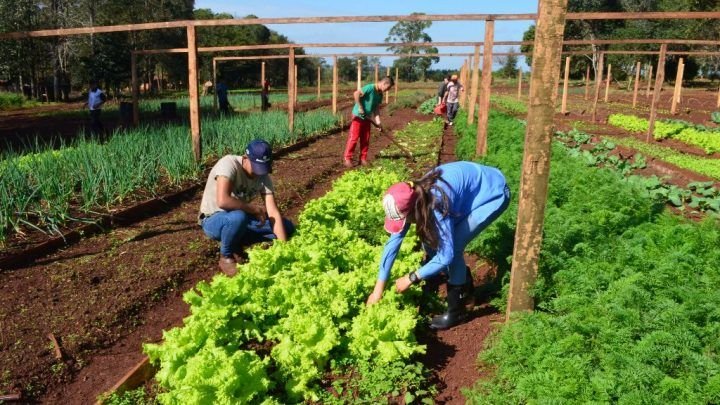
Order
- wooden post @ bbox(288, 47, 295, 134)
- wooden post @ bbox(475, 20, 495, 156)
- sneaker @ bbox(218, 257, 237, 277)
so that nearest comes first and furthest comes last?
sneaker @ bbox(218, 257, 237, 277)
wooden post @ bbox(475, 20, 495, 156)
wooden post @ bbox(288, 47, 295, 134)

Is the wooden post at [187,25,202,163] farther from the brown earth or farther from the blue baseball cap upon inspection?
the blue baseball cap

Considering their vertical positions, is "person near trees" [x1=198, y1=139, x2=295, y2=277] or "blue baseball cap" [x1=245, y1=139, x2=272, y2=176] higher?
"blue baseball cap" [x1=245, y1=139, x2=272, y2=176]

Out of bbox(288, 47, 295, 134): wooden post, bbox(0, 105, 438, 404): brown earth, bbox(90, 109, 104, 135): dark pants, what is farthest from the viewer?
bbox(90, 109, 104, 135): dark pants

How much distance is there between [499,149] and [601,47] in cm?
4466

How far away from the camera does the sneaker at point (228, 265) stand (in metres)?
5.06

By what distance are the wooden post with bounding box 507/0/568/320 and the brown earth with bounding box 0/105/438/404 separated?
9.01 ft

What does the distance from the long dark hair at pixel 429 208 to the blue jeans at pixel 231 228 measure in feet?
6.61

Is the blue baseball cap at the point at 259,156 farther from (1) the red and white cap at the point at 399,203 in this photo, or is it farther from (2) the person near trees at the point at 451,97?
(2) the person near trees at the point at 451,97

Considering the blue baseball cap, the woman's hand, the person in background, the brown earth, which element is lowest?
the brown earth

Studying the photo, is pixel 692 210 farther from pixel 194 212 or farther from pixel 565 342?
pixel 194 212

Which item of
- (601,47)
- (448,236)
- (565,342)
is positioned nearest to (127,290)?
(448,236)

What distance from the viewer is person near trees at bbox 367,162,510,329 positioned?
11.3 ft

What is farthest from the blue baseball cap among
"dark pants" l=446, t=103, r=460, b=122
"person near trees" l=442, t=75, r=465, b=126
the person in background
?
the person in background

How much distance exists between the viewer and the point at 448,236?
3.59 m
